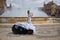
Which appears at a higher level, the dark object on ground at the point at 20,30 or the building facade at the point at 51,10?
the building facade at the point at 51,10

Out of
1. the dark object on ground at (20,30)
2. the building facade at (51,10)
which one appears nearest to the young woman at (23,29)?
the dark object on ground at (20,30)

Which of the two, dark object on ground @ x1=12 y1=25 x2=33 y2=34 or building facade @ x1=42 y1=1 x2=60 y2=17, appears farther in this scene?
building facade @ x1=42 y1=1 x2=60 y2=17

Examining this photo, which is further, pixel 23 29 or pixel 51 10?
pixel 51 10

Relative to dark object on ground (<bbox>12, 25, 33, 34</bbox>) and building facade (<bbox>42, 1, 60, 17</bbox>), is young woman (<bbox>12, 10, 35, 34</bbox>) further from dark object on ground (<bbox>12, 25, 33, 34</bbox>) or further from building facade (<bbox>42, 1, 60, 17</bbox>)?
building facade (<bbox>42, 1, 60, 17</bbox>)

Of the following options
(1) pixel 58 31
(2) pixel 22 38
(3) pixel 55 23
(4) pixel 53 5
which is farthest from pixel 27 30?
(4) pixel 53 5

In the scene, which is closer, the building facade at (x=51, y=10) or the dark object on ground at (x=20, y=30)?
the dark object on ground at (x=20, y=30)

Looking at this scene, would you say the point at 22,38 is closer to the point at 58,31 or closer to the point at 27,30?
the point at 27,30

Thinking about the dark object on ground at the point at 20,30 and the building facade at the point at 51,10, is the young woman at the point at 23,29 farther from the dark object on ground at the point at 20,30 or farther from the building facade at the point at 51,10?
the building facade at the point at 51,10

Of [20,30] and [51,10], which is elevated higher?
[51,10]

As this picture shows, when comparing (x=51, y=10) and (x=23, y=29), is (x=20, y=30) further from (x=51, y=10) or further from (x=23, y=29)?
(x=51, y=10)

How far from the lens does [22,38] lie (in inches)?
136

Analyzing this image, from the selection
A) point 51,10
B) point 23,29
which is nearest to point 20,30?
point 23,29

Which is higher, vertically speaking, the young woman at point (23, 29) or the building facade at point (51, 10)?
the building facade at point (51, 10)

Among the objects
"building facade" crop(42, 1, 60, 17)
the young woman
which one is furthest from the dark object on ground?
"building facade" crop(42, 1, 60, 17)
